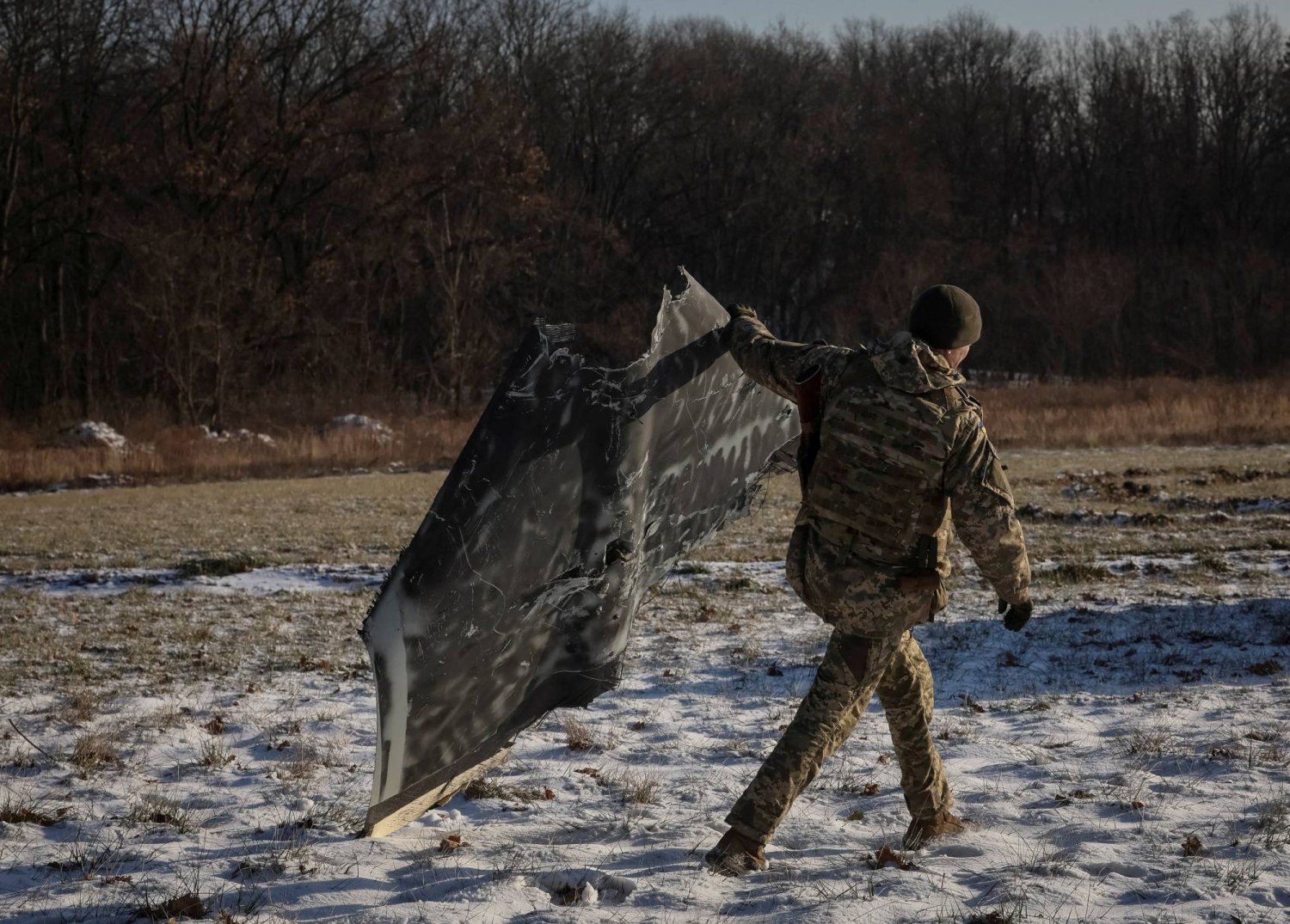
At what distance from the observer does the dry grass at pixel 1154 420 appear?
25.5 metres

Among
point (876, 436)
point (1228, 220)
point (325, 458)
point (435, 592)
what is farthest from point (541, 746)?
point (1228, 220)

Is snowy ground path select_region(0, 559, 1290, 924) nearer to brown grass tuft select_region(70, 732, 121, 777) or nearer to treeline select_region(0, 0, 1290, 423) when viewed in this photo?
brown grass tuft select_region(70, 732, 121, 777)

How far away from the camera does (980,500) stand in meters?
4.03

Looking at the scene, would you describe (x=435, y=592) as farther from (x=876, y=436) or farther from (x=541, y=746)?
(x=541, y=746)

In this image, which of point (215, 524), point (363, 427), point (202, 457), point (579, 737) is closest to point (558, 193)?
point (363, 427)

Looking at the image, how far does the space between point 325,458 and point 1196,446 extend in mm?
17271

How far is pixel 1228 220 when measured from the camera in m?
60.9

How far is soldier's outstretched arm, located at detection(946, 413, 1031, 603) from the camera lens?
13.2ft

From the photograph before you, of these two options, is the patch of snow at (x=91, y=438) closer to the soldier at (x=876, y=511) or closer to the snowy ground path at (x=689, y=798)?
the snowy ground path at (x=689, y=798)

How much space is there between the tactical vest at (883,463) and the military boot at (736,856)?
1.03 metres

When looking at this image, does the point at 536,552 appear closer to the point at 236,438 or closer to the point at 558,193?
the point at 236,438

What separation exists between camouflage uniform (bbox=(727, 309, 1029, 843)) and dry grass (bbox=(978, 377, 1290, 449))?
22.4 m

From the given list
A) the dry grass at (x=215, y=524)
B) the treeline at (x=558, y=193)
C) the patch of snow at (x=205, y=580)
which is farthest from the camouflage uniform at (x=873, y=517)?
the treeline at (x=558, y=193)

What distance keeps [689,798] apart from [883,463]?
5.78 ft
